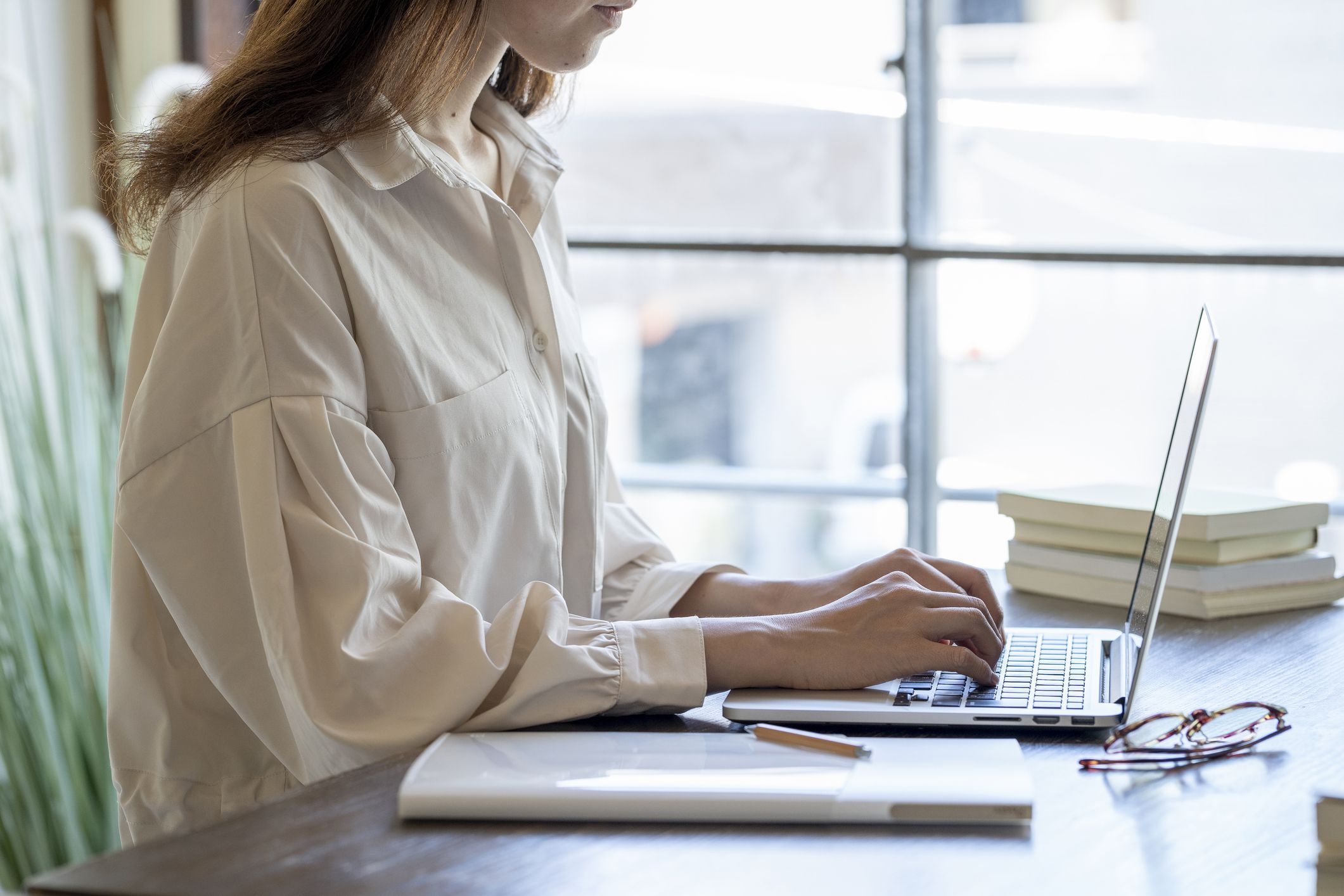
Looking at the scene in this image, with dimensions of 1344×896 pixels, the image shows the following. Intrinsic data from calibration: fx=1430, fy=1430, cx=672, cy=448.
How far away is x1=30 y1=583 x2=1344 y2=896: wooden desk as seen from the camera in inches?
28.7

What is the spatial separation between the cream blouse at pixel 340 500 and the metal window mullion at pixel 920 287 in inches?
50.8

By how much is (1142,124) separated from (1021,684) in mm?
1490

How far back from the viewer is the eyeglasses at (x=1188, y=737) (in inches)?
36.1

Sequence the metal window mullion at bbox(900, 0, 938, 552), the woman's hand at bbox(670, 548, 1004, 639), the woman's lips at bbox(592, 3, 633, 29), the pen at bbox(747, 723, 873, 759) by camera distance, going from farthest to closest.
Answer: the metal window mullion at bbox(900, 0, 938, 552) → the woman's lips at bbox(592, 3, 633, 29) → the woman's hand at bbox(670, 548, 1004, 639) → the pen at bbox(747, 723, 873, 759)

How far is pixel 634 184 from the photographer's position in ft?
8.79

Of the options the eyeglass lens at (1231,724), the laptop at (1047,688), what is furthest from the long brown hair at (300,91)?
the eyeglass lens at (1231,724)

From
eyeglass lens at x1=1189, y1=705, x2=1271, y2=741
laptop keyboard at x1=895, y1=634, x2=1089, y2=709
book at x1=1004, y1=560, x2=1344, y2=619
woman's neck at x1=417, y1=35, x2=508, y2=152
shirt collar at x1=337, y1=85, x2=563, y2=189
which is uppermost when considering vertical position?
woman's neck at x1=417, y1=35, x2=508, y2=152

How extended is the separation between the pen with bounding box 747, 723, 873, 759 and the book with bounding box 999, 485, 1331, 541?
0.64m

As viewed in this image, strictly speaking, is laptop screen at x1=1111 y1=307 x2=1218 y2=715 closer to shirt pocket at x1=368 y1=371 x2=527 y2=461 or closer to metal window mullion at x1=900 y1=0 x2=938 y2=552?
shirt pocket at x1=368 y1=371 x2=527 y2=461

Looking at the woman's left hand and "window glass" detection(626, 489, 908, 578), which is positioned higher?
the woman's left hand

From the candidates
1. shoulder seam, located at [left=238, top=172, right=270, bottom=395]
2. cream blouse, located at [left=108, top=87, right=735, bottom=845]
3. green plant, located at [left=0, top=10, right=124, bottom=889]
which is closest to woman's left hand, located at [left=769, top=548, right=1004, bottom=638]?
cream blouse, located at [left=108, top=87, right=735, bottom=845]

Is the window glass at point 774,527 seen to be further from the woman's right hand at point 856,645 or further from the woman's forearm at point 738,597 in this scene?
the woman's right hand at point 856,645

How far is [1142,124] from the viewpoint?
2.30m

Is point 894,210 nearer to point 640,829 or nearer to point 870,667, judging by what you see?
point 870,667
